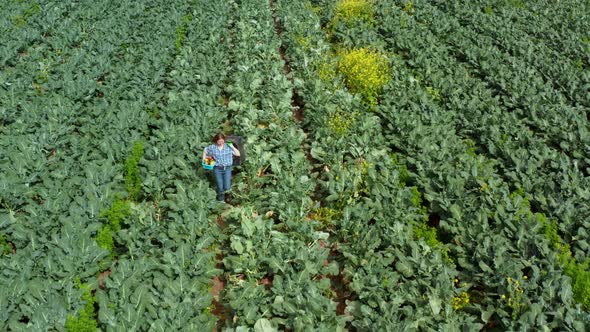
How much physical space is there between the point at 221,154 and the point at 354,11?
1342cm

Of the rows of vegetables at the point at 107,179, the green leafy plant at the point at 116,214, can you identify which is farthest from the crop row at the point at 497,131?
the green leafy plant at the point at 116,214

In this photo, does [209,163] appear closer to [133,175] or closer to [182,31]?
[133,175]

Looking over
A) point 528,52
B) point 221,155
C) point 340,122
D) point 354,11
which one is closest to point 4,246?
point 221,155

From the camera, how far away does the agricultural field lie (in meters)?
6.96

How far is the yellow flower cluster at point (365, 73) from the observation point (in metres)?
13.8

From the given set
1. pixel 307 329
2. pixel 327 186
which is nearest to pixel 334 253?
pixel 327 186

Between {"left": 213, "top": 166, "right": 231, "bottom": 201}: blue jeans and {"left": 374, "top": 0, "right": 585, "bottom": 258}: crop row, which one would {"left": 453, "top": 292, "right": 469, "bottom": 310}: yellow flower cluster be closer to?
{"left": 374, "top": 0, "right": 585, "bottom": 258}: crop row

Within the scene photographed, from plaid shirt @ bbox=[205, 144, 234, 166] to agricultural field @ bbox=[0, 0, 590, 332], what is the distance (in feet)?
1.90

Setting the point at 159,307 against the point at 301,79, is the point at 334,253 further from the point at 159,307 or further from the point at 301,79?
the point at 301,79

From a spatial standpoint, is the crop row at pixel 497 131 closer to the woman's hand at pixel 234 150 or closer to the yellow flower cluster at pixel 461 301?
the yellow flower cluster at pixel 461 301

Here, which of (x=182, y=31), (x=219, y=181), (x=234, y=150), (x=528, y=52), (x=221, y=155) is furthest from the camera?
(x=182, y=31)

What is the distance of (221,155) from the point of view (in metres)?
9.28

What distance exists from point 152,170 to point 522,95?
9.76m

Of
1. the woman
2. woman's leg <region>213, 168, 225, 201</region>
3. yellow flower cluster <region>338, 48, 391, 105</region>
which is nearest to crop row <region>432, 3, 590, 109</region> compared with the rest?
yellow flower cluster <region>338, 48, 391, 105</region>
